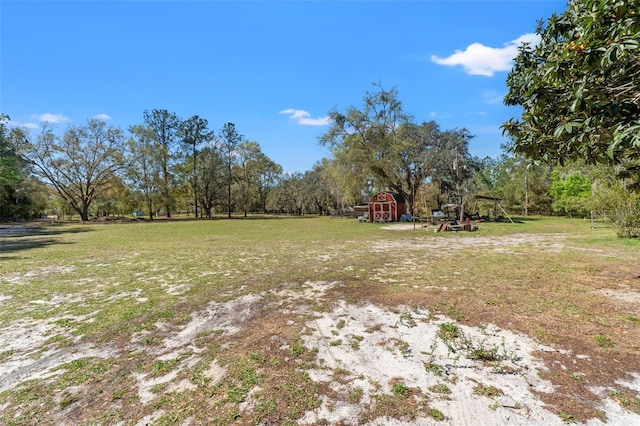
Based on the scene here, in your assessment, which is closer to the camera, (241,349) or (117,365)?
(117,365)

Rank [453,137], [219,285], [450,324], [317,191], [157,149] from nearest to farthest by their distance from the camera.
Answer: [450,324] < [219,285] < [453,137] < [157,149] < [317,191]

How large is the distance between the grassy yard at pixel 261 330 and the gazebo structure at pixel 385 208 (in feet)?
61.3

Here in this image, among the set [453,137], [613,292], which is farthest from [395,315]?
[453,137]

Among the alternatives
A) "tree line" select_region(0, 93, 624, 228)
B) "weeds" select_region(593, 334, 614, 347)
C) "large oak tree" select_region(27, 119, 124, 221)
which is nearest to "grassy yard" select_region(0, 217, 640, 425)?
"weeds" select_region(593, 334, 614, 347)

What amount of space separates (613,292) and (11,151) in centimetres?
4103

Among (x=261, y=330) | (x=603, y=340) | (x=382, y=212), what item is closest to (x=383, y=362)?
(x=261, y=330)

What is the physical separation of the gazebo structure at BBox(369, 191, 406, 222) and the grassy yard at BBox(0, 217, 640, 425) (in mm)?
18672

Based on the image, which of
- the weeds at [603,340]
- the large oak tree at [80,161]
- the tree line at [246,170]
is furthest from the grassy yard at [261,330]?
the large oak tree at [80,161]

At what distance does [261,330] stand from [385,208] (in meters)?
24.2

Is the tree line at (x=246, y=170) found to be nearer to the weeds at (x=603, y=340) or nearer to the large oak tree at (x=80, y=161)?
the large oak tree at (x=80, y=161)

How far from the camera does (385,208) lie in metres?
27.0

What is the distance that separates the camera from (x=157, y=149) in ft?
116

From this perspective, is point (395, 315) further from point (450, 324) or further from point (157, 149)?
point (157, 149)

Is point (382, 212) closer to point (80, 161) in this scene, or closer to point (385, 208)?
point (385, 208)
